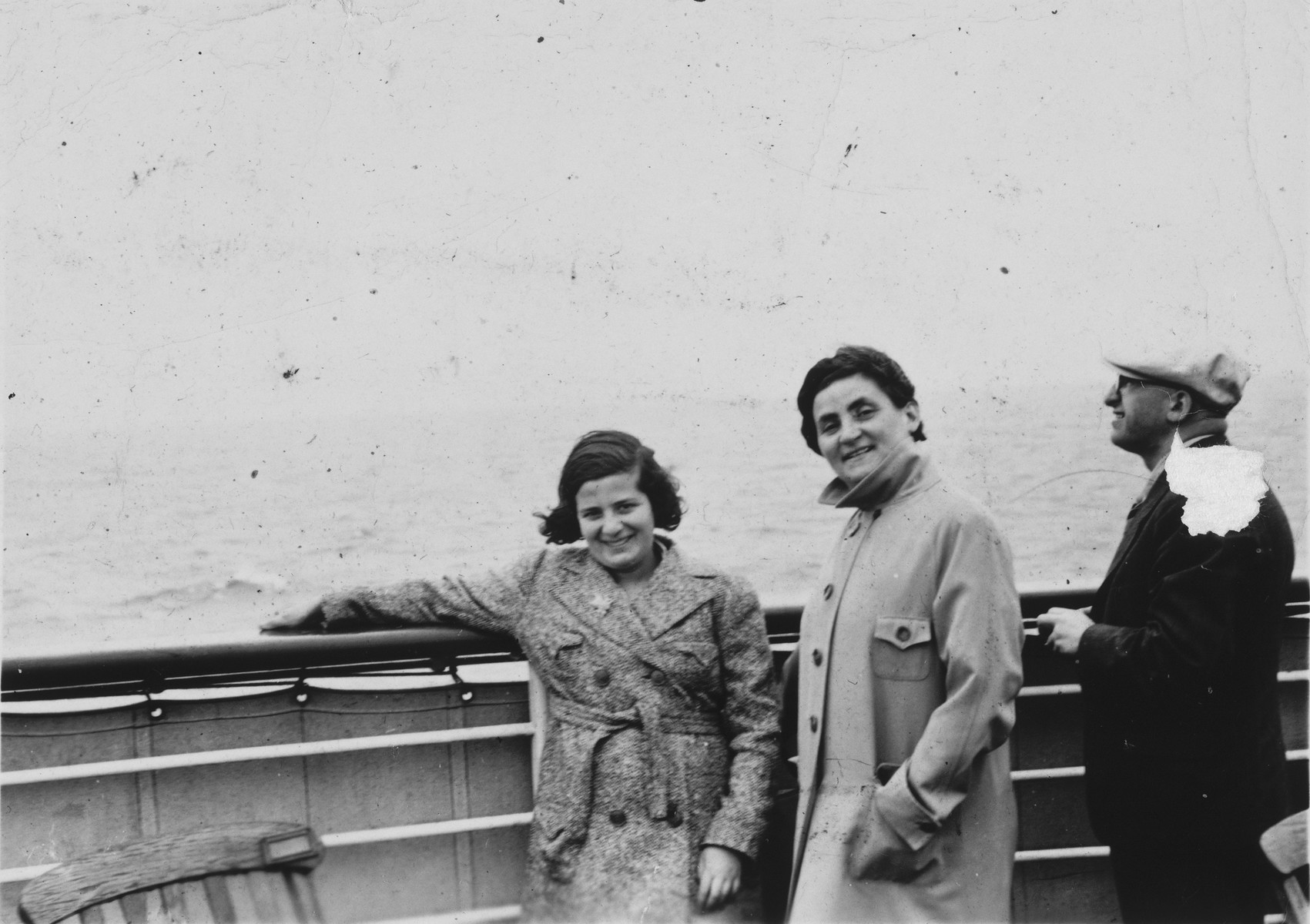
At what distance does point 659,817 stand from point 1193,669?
3.63 ft

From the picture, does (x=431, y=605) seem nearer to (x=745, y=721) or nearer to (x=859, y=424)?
(x=745, y=721)

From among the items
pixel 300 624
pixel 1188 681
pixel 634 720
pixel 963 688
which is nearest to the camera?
pixel 963 688

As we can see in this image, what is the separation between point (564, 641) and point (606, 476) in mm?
376

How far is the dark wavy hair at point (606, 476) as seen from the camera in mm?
2393

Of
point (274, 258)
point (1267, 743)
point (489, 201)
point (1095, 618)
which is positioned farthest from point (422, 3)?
point (1267, 743)

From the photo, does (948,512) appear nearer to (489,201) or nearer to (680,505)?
(680,505)

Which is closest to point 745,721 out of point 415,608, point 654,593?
point 654,593

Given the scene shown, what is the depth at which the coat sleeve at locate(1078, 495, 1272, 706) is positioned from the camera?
2.10m

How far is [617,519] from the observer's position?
2406 millimetres

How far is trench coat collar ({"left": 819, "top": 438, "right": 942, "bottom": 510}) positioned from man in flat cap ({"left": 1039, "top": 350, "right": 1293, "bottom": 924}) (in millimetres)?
456

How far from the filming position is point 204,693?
2.51 metres

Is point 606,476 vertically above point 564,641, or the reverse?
point 606,476

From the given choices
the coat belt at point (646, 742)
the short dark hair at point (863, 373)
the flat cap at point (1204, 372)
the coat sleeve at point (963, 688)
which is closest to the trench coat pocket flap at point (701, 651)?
the coat belt at point (646, 742)

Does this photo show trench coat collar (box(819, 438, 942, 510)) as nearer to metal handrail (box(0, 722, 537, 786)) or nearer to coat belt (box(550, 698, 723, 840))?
coat belt (box(550, 698, 723, 840))
